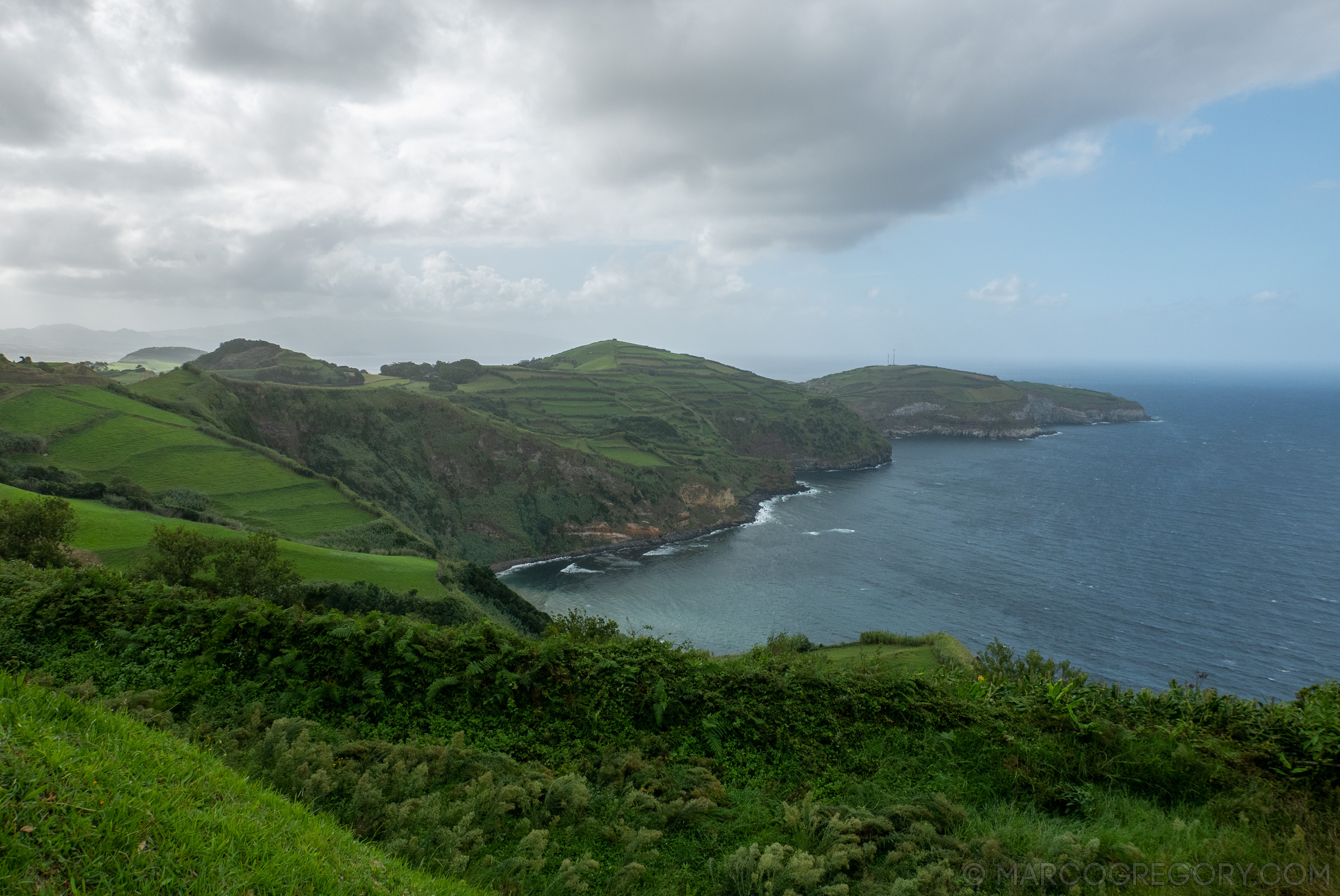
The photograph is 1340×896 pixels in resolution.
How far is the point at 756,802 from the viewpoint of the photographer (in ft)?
31.3

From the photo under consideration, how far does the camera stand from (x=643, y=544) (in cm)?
8569

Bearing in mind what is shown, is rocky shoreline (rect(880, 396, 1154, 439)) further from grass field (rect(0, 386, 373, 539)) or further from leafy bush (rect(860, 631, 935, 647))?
grass field (rect(0, 386, 373, 539))

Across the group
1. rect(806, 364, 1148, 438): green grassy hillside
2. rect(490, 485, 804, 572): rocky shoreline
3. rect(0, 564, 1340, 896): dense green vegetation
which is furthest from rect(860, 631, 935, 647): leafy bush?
rect(806, 364, 1148, 438): green grassy hillside

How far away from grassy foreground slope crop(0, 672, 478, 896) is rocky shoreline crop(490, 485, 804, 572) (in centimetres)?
7108

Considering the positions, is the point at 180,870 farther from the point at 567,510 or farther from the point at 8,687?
the point at 567,510

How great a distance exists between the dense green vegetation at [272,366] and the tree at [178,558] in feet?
336

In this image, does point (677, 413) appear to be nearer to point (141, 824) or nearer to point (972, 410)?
point (972, 410)

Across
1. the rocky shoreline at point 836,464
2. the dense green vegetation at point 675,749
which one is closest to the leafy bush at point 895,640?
the dense green vegetation at point 675,749

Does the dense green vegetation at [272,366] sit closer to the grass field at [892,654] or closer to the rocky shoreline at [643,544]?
the rocky shoreline at [643,544]

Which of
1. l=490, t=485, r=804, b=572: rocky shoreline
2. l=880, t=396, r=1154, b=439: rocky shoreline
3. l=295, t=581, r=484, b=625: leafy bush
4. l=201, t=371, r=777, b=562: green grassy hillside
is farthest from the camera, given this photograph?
l=880, t=396, r=1154, b=439: rocky shoreline

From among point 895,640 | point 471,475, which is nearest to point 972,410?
point 471,475

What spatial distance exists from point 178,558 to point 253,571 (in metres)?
3.79

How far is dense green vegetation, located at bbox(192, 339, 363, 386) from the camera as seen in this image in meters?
129

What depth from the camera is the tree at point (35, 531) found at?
76.6 feet
